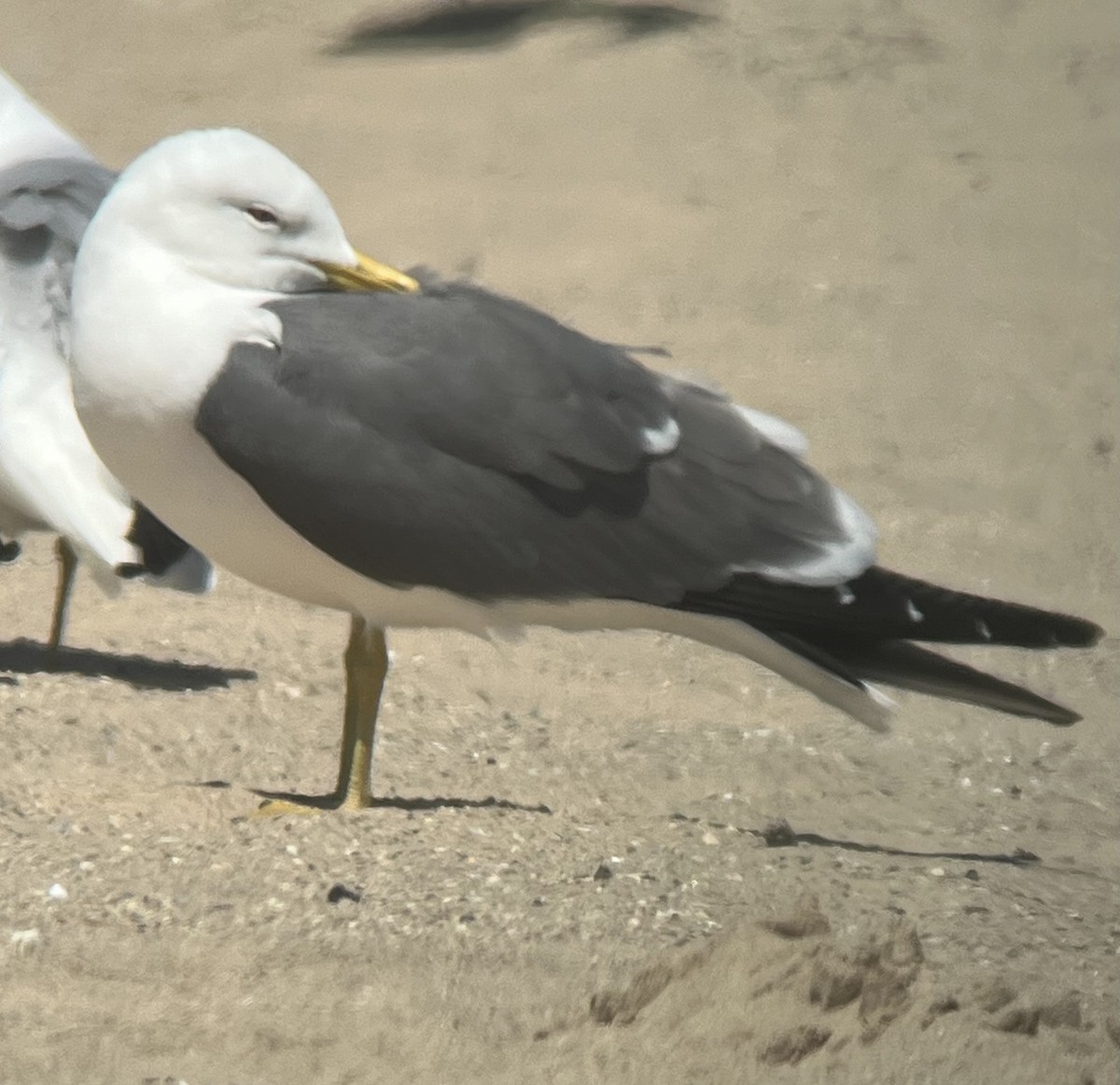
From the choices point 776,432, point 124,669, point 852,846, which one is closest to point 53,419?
point 124,669

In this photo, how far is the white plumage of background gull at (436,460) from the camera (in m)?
3.73

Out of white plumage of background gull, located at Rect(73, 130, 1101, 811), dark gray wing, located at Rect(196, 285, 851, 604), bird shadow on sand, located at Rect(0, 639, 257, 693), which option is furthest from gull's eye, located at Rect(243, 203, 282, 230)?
bird shadow on sand, located at Rect(0, 639, 257, 693)

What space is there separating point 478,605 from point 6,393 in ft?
5.38

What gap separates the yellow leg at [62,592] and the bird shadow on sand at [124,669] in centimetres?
3

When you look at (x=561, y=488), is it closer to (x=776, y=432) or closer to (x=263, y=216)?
(x=776, y=432)

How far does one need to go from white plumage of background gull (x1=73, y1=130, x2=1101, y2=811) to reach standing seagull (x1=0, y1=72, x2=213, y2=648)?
102 cm

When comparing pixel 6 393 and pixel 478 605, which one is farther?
pixel 6 393

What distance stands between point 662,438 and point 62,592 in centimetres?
227

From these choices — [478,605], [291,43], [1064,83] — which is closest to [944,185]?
[1064,83]

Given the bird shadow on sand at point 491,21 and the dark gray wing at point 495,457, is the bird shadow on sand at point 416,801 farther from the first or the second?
the bird shadow on sand at point 491,21

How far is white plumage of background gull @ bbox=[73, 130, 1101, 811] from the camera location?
373 cm

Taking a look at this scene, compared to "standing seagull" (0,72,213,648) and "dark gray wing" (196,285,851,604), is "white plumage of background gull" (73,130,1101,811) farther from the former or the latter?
"standing seagull" (0,72,213,648)

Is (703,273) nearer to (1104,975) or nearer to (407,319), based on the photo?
(407,319)

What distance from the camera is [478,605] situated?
4.00 m
